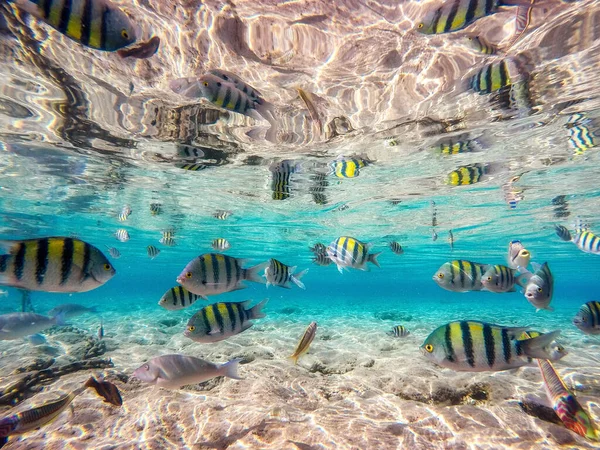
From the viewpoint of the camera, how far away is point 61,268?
2801mm

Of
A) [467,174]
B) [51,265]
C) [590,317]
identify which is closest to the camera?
[51,265]

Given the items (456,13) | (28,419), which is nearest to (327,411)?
(28,419)

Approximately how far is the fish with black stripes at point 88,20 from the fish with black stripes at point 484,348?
4637 millimetres

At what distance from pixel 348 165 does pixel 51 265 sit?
1164cm

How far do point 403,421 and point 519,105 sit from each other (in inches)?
335

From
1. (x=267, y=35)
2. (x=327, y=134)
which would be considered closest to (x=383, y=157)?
(x=327, y=134)

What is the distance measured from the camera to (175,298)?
485cm

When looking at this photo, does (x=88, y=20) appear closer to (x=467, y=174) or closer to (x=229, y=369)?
(x=229, y=369)

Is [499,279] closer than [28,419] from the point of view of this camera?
No

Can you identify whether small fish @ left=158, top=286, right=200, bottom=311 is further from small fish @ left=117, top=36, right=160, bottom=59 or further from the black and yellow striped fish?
the black and yellow striped fish

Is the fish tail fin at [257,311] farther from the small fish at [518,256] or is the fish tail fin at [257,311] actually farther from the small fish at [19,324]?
the small fish at [19,324]

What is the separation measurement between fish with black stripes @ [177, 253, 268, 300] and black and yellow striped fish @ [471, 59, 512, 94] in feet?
21.9

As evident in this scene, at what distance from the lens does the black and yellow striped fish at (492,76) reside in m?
6.59

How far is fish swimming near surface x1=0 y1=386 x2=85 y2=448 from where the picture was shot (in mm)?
3338
